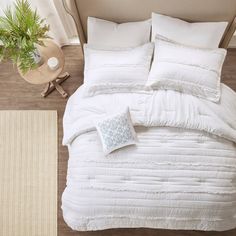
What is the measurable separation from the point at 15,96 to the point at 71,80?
582mm

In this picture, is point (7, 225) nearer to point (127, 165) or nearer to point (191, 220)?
point (127, 165)

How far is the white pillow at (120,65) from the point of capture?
7.23ft

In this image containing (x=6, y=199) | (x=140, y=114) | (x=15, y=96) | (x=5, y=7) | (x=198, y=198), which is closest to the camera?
(x=198, y=198)

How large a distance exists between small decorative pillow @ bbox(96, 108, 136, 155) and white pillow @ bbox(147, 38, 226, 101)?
1.19 ft

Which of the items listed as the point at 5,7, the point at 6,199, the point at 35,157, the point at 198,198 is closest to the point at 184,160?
the point at 198,198

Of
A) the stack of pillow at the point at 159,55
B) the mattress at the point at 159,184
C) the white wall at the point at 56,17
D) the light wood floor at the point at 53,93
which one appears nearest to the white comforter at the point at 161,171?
the mattress at the point at 159,184

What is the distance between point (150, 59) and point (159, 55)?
0.08m

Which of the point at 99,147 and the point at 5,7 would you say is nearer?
the point at 99,147

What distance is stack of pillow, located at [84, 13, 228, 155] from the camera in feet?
6.91

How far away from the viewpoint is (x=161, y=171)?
2.06 m

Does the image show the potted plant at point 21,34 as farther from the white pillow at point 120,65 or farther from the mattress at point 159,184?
the mattress at point 159,184

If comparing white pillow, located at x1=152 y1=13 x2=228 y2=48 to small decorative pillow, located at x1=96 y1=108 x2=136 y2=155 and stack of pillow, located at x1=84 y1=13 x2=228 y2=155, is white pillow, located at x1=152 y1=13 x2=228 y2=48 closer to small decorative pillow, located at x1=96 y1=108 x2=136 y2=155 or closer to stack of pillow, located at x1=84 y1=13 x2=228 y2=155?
stack of pillow, located at x1=84 y1=13 x2=228 y2=155

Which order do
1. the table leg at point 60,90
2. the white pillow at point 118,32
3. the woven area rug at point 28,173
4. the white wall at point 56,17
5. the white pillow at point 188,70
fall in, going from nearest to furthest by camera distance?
the white pillow at point 188,70, the white pillow at point 118,32, the white wall at point 56,17, the woven area rug at point 28,173, the table leg at point 60,90

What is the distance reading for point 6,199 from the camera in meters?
2.60
